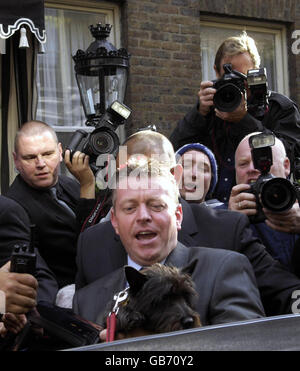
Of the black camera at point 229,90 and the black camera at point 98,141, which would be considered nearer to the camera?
the black camera at point 229,90

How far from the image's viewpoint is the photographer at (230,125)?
13.9ft

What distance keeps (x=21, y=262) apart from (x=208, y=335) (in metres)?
1.56

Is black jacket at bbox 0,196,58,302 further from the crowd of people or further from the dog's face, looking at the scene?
the dog's face

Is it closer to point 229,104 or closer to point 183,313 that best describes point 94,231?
point 229,104

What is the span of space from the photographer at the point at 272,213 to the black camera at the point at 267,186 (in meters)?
0.03

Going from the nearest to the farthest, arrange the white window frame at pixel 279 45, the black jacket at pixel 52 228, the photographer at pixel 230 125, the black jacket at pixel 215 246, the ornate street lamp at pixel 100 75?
the black jacket at pixel 215 246
the black jacket at pixel 52 228
the photographer at pixel 230 125
the ornate street lamp at pixel 100 75
the white window frame at pixel 279 45

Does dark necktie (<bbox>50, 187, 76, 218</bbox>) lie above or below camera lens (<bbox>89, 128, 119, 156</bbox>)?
below

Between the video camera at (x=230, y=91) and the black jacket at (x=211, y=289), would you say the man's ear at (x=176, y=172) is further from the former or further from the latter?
the black jacket at (x=211, y=289)

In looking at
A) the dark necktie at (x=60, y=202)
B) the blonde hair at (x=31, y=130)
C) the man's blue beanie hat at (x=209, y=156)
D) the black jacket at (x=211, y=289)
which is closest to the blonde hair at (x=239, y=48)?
the man's blue beanie hat at (x=209, y=156)

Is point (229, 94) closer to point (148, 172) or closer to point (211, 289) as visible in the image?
point (148, 172)

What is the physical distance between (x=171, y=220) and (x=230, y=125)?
150cm

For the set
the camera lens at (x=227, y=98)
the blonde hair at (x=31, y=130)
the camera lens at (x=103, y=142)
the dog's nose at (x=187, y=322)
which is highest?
the camera lens at (x=227, y=98)

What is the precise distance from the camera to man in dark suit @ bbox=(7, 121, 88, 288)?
13.4ft

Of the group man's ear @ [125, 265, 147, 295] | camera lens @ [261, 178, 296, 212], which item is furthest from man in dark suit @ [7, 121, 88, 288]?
man's ear @ [125, 265, 147, 295]
